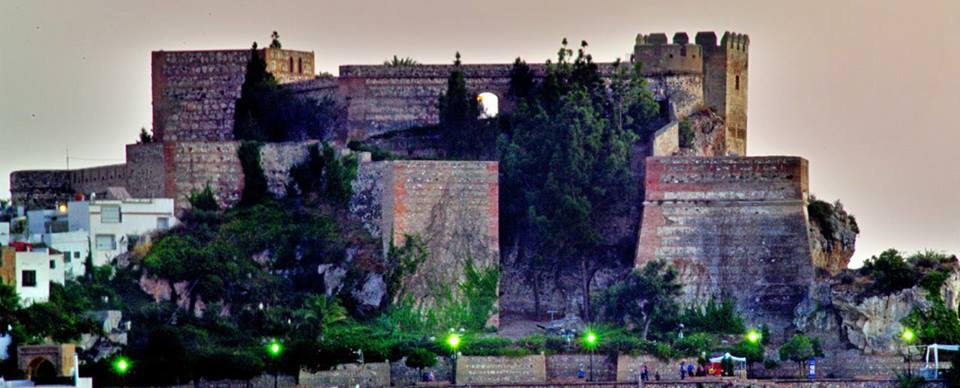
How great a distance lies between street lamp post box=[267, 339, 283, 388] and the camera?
8281 centimetres

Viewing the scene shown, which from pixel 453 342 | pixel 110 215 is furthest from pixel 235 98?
pixel 453 342

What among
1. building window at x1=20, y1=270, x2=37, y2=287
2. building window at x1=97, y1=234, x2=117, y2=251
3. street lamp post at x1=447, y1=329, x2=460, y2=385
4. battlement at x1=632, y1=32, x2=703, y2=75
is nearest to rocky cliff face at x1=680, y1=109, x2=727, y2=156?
battlement at x1=632, y1=32, x2=703, y2=75

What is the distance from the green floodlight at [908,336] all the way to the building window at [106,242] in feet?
56.6

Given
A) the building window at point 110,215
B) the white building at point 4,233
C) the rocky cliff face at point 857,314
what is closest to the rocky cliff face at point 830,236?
the rocky cliff face at point 857,314

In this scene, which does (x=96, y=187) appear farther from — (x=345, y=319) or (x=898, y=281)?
(x=898, y=281)

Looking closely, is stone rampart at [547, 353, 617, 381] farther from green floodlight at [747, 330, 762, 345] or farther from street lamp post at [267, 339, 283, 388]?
street lamp post at [267, 339, 283, 388]

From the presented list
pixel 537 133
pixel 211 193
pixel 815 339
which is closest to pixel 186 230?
pixel 211 193

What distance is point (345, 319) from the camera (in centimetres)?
8594

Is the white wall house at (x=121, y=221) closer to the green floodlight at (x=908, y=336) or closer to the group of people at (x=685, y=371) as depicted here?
the group of people at (x=685, y=371)

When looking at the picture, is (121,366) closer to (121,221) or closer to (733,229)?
(121,221)

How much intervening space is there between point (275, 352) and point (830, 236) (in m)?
14.1

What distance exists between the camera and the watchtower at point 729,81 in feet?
308

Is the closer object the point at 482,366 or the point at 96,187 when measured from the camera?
the point at 482,366

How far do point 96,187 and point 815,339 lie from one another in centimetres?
1721
